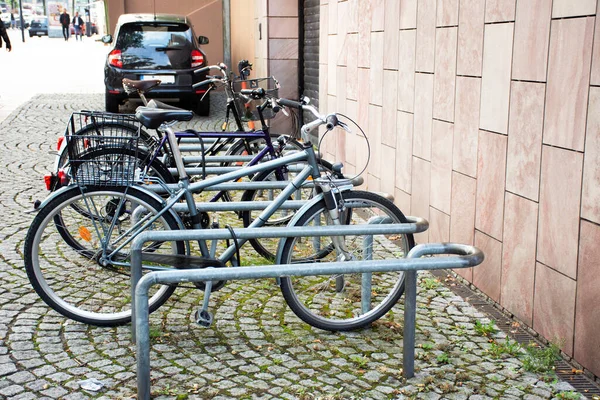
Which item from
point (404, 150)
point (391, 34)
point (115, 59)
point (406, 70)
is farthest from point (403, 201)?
point (115, 59)

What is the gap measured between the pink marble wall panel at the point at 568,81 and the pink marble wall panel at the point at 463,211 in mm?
1046

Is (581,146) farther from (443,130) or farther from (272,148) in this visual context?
(272,148)

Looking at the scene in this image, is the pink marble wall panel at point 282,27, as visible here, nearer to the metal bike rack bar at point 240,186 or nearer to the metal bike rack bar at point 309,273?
the metal bike rack bar at point 240,186

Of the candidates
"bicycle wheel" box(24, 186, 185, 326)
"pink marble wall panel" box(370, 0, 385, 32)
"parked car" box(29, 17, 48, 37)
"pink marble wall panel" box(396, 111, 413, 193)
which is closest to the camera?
"bicycle wheel" box(24, 186, 185, 326)

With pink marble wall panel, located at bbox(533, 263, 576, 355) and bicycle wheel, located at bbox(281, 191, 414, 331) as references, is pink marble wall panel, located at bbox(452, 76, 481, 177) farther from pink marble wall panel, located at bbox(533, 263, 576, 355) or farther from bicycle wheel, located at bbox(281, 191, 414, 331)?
pink marble wall panel, located at bbox(533, 263, 576, 355)

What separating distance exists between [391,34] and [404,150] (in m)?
1.04

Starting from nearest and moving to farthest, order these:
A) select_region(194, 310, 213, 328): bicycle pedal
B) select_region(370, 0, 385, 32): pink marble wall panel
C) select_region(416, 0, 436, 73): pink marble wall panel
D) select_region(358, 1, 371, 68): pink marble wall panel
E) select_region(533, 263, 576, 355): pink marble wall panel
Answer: select_region(533, 263, 576, 355): pink marble wall panel, select_region(194, 310, 213, 328): bicycle pedal, select_region(416, 0, 436, 73): pink marble wall panel, select_region(370, 0, 385, 32): pink marble wall panel, select_region(358, 1, 371, 68): pink marble wall panel

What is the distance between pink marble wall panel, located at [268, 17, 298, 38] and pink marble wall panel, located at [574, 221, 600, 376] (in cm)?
855

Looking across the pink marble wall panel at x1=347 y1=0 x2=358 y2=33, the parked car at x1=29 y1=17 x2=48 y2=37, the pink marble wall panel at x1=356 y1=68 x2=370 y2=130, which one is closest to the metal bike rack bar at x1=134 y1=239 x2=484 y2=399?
the pink marble wall panel at x1=356 y1=68 x2=370 y2=130

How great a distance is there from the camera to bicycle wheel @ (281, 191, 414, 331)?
4.52m

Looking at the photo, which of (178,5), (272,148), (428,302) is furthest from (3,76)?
(428,302)

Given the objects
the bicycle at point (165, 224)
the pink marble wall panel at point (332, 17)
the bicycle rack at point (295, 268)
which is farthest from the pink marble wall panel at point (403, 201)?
the pink marble wall panel at point (332, 17)

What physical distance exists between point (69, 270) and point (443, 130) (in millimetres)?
2719

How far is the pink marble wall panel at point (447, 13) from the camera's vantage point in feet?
18.3
